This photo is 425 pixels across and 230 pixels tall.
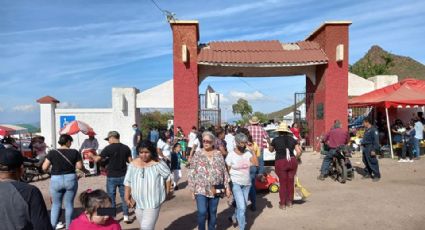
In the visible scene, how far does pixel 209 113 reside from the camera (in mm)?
16250

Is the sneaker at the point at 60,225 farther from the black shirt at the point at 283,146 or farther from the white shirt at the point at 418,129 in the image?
the white shirt at the point at 418,129

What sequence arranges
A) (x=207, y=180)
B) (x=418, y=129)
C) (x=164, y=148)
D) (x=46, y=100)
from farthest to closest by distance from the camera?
(x=46, y=100), (x=418, y=129), (x=164, y=148), (x=207, y=180)

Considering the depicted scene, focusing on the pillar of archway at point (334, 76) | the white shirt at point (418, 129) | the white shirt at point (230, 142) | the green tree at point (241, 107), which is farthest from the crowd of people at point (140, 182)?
the green tree at point (241, 107)

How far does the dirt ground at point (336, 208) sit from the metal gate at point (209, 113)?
5748mm

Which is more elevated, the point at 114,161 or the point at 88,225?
the point at 114,161

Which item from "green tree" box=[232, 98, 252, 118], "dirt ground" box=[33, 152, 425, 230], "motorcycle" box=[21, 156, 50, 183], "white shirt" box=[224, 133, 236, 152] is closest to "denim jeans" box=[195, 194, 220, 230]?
"dirt ground" box=[33, 152, 425, 230]

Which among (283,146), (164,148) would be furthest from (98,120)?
(283,146)

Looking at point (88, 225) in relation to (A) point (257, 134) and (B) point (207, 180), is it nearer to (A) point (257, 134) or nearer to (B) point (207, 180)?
(B) point (207, 180)

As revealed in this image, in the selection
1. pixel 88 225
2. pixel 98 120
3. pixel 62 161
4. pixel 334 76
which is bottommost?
pixel 88 225

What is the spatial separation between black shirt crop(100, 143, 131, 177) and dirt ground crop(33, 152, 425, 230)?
969 millimetres

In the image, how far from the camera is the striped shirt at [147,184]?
464 cm

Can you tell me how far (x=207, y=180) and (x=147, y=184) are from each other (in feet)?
2.97

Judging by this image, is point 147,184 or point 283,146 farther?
point 283,146

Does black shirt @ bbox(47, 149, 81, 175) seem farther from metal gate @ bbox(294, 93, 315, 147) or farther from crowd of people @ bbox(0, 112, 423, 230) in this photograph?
metal gate @ bbox(294, 93, 315, 147)
